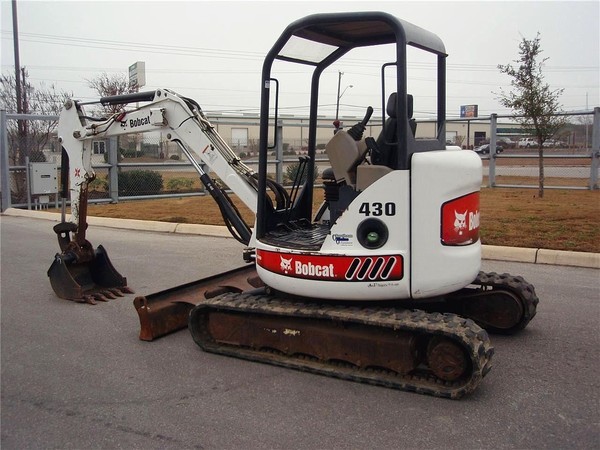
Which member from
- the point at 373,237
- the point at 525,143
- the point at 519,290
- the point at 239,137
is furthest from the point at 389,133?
the point at 525,143

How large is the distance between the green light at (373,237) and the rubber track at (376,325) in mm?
531

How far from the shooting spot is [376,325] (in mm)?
4527

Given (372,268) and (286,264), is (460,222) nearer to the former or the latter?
(372,268)

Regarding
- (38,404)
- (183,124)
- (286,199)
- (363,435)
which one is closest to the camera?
(363,435)

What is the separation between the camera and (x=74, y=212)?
7.29 m

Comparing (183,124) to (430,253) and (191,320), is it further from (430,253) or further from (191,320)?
(430,253)

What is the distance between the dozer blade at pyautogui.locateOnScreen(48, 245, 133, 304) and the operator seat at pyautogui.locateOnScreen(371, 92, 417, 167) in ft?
12.6

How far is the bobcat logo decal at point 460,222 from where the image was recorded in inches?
182

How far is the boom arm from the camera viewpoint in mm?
6242

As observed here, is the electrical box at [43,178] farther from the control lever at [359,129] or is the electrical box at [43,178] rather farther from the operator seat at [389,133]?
the operator seat at [389,133]

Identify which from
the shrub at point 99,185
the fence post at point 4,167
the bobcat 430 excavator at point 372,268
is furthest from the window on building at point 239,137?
the bobcat 430 excavator at point 372,268

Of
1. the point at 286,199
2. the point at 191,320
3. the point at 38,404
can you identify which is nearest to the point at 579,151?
the point at 286,199

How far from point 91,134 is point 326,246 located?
12.1 ft

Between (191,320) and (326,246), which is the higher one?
(326,246)
